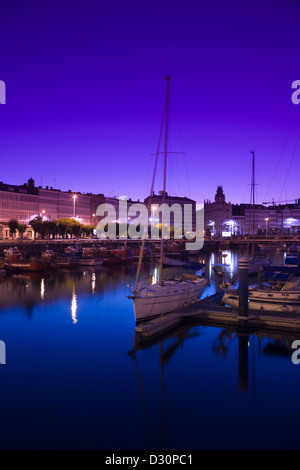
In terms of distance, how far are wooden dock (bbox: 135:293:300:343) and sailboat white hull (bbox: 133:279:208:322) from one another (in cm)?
58

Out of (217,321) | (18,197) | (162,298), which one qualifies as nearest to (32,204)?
(18,197)

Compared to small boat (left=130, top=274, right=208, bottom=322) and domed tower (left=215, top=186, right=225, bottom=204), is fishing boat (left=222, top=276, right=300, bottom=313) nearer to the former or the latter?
small boat (left=130, top=274, right=208, bottom=322)

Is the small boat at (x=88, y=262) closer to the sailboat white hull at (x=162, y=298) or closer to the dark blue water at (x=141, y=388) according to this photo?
the dark blue water at (x=141, y=388)

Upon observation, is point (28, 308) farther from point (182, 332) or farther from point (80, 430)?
point (80, 430)

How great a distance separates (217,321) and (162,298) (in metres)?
3.19

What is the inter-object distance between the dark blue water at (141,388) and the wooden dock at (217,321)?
1.36 ft

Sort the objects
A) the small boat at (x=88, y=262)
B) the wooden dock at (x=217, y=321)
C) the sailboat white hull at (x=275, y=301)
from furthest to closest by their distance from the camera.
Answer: the small boat at (x=88, y=262) → the sailboat white hull at (x=275, y=301) → the wooden dock at (x=217, y=321)

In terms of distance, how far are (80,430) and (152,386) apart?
12.5 ft

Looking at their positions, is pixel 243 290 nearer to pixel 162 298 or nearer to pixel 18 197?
pixel 162 298

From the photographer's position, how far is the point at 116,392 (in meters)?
13.5

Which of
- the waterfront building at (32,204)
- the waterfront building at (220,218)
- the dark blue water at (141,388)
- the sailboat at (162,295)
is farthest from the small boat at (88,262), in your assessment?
the waterfront building at (220,218)

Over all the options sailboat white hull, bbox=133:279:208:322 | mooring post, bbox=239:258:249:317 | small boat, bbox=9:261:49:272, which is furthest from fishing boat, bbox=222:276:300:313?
small boat, bbox=9:261:49:272

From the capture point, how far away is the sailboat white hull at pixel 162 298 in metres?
20.3

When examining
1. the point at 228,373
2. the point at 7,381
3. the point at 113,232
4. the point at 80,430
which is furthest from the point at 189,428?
the point at 113,232
